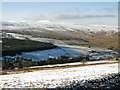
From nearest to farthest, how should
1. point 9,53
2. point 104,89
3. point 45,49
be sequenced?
point 104,89 → point 9,53 → point 45,49

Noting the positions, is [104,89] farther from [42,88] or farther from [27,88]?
[27,88]

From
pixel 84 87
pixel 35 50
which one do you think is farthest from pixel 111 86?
pixel 35 50

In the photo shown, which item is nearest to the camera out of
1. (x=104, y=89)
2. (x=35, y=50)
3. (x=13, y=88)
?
(x=104, y=89)

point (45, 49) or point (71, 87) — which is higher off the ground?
point (71, 87)

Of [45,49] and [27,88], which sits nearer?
[27,88]

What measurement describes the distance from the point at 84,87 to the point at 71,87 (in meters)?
1.18

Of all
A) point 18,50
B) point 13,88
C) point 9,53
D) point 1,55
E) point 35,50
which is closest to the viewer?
point 13,88

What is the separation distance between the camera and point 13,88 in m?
15.1

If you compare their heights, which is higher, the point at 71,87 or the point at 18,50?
the point at 71,87

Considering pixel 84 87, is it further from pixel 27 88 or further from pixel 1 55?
pixel 1 55

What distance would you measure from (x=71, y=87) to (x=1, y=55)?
10060 cm

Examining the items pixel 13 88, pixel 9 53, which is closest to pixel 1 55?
pixel 9 53

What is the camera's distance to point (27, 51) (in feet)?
433

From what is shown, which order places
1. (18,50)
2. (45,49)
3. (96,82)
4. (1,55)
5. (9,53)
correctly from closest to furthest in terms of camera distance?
(96,82), (1,55), (9,53), (18,50), (45,49)
